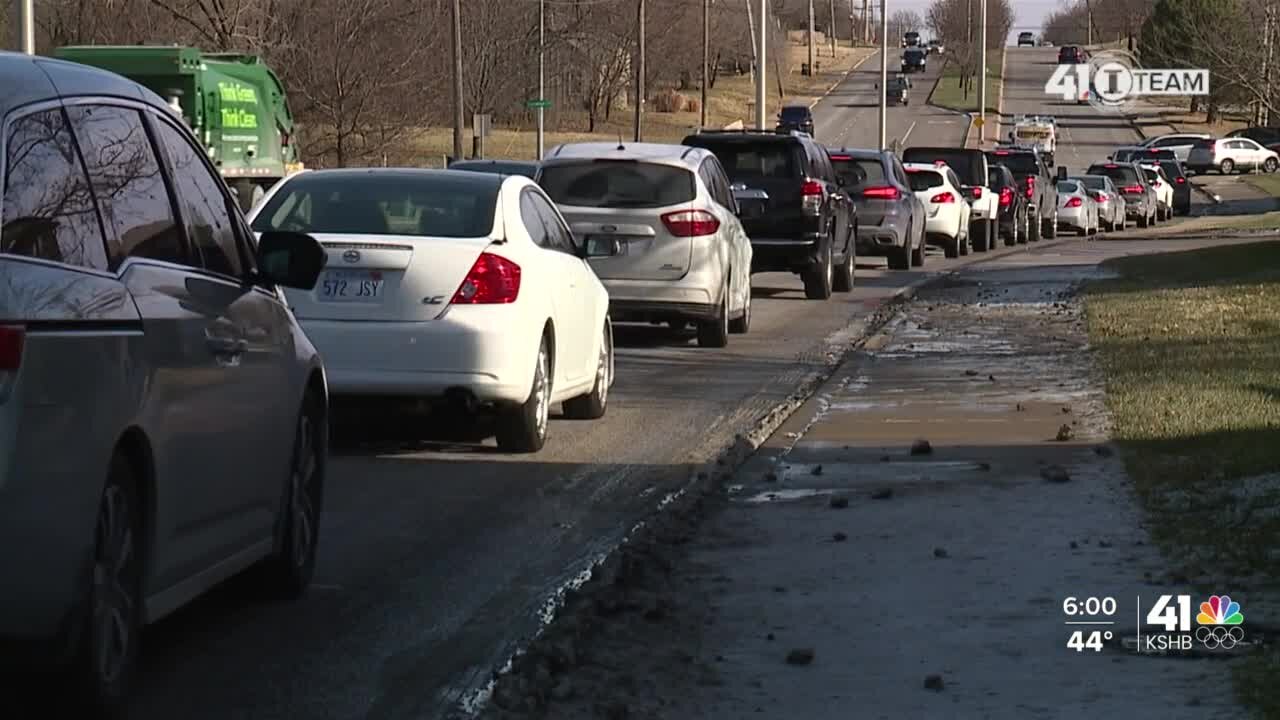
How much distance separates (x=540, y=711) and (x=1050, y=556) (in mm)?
3205

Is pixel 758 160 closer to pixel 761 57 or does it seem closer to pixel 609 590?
pixel 609 590

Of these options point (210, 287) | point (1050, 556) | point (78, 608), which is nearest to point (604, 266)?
point (1050, 556)

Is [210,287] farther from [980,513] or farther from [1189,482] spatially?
[1189,482]

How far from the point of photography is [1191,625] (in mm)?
7836

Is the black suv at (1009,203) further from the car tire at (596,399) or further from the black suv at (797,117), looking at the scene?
the black suv at (797,117)

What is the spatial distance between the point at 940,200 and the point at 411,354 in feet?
86.5

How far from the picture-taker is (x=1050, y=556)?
9.27 metres

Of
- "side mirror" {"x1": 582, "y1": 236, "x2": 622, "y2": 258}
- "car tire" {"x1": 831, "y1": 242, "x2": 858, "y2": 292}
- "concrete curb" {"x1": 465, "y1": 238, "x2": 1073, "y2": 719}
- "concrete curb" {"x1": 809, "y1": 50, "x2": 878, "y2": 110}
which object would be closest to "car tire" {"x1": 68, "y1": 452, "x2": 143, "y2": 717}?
"concrete curb" {"x1": 465, "y1": 238, "x2": 1073, "y2": 719}

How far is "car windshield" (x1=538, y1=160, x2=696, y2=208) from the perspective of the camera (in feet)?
62.3

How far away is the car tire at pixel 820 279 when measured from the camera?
1060 inches

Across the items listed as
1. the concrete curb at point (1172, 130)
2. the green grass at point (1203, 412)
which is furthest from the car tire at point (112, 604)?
the concrete curb at point (1172, 130)

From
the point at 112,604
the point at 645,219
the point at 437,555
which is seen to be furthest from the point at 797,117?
the point at 112,604

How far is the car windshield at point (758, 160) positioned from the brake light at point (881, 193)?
6.90 m

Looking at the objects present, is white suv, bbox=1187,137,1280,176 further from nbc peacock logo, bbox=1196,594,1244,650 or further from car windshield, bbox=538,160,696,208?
nbc peacock logo, bbox=1196,594,1244,650
